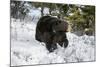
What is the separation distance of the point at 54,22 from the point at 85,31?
1.53 feet

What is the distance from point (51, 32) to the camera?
2.37m

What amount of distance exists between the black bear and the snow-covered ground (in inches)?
2.0

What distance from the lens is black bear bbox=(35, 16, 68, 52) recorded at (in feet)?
7.60

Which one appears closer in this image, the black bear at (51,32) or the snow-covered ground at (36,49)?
the snow-covered ground at (36,49)

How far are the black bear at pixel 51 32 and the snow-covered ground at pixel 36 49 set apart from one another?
5 centimetres

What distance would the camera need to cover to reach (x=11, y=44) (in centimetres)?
218

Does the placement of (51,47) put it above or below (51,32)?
below

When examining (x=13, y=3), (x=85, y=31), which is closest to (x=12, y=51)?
(x=13, y=3)

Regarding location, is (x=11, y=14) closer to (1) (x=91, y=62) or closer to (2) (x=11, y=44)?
(2) (x=11, y=44)

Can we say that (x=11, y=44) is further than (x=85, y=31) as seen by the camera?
No

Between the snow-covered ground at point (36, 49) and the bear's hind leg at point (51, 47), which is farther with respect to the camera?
the bear's hind leg at point (51, 47)

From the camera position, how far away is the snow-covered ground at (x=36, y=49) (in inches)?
86.5

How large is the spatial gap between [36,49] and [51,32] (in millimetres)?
281

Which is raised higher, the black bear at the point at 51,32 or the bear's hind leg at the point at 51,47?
the black bear at the point at 51,32
